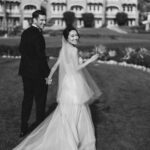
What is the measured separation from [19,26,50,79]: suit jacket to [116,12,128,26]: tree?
55.5m

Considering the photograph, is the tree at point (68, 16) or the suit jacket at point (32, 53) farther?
the tree at point (68, 16)

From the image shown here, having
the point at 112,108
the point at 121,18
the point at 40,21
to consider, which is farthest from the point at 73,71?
the point at 121,18

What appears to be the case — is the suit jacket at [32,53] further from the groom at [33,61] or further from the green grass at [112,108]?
the green grass at [112,108]

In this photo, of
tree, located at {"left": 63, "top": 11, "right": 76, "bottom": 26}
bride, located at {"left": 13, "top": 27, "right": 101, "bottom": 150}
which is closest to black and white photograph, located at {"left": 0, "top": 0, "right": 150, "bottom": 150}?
bride, located at {"left": 13, "top": 27, "right": 101, "bottom": 150}

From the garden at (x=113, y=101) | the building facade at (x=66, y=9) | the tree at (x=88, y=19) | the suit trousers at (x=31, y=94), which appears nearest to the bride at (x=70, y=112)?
the garden at (x=113, y=101)

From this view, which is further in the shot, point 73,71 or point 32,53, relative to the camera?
point 32,53

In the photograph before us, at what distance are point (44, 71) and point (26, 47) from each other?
54 cm

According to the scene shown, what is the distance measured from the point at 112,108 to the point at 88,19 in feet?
174

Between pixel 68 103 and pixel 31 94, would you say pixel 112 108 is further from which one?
pixel 68 103

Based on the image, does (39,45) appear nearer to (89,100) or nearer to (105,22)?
(89,100)

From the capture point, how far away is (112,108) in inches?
354

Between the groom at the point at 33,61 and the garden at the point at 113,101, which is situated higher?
the groom at the point at 33,61

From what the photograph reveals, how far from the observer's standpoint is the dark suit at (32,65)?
664 centimetres

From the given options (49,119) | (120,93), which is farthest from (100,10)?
(49,119)
